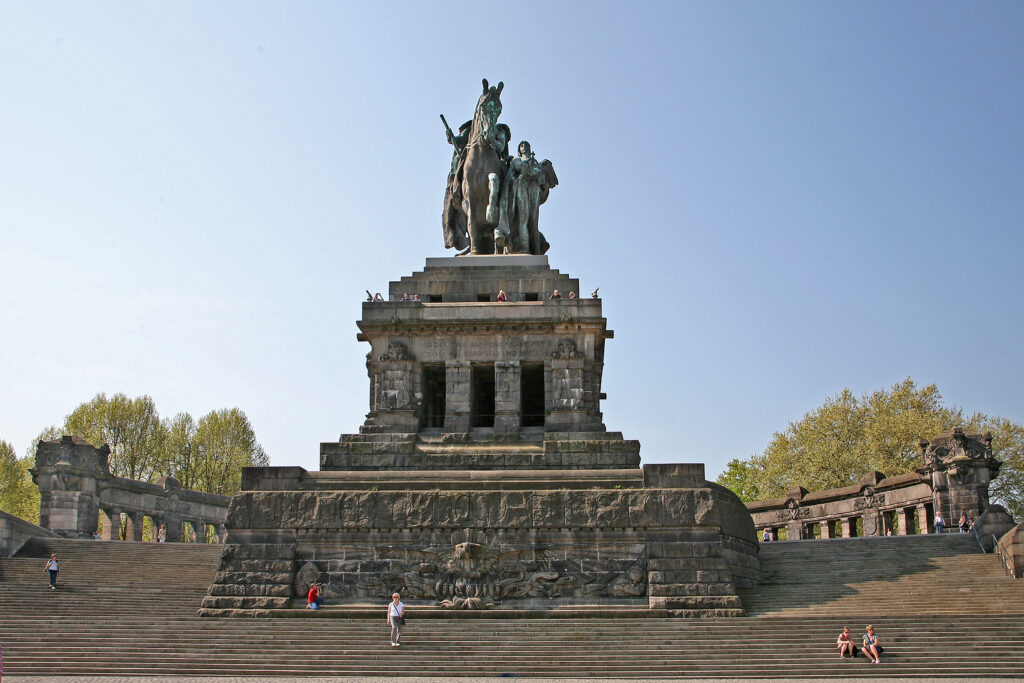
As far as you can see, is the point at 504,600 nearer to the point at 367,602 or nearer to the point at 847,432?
the point at 367,602

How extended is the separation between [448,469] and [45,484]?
62.6ft

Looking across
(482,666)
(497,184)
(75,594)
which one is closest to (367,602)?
(482,666)

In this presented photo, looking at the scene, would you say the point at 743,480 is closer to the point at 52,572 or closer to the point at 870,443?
the point at 870,443

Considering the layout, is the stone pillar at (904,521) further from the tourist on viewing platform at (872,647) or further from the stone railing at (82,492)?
the stone railing at (82,492)

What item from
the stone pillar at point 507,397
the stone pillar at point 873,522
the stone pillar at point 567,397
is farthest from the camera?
the stone pillar at point 873,522

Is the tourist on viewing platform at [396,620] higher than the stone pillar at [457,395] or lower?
lower

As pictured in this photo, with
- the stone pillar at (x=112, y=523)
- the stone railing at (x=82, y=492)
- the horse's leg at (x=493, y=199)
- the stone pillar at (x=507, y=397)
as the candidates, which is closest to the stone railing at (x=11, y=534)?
the stone railing at (x=82, y=492)

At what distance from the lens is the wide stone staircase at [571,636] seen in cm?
1870

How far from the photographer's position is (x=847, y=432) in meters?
49.7

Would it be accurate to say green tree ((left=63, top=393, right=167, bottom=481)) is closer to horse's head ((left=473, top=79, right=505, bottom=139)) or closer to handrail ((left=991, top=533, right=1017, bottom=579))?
horse's head ((left=473, top=79, right=505, bottom=139))

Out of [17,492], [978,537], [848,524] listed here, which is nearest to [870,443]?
[848,524]

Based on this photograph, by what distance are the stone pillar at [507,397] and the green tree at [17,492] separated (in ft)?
117

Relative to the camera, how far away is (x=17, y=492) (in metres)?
54.3

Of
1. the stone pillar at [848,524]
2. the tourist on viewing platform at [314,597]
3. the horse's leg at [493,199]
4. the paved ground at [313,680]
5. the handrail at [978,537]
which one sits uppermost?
the horse's leg at [493,199]
